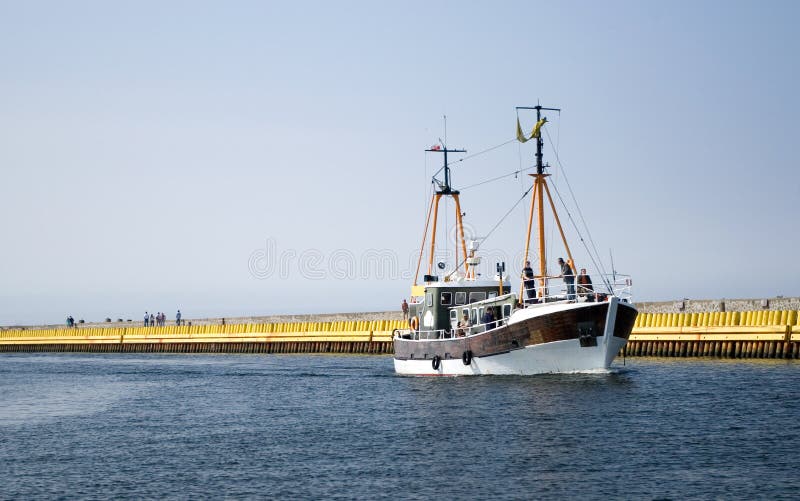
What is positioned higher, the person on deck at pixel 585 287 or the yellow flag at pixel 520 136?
the yellow flag at pixel 520 136

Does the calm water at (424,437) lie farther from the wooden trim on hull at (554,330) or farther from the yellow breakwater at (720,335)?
the yellow breakwater at (720,335)

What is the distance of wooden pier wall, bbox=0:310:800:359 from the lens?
57.8m

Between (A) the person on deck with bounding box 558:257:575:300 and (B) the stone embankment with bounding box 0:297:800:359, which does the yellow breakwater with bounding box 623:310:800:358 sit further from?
(A) the person on deck with bounding box 558:257:575:300

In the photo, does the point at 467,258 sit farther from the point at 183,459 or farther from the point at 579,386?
the point at 183,459

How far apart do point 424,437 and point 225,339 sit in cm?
6853

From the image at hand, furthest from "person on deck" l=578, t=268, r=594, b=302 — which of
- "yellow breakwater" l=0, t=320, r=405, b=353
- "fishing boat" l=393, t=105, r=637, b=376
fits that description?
"yellow breakwater" l=0, t=320, r=405, b=353

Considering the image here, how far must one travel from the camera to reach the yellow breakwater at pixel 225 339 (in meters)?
85.7

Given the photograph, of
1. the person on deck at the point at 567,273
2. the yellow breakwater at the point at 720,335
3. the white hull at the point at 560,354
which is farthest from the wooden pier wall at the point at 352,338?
the white hull at the point at 560,354

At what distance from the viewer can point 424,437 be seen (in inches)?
1356

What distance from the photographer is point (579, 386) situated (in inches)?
1764

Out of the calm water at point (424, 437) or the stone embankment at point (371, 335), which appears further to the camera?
the stone embankment at point (371, 335)

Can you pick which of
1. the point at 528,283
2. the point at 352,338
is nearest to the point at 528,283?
the point at 528,283

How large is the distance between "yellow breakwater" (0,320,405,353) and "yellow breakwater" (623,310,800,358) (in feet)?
78.7

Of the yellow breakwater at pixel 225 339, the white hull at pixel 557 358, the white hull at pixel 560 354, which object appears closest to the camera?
the white hull at pixel 560 354
